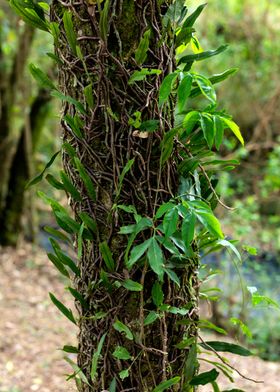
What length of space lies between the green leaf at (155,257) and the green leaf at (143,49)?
428 millimetres

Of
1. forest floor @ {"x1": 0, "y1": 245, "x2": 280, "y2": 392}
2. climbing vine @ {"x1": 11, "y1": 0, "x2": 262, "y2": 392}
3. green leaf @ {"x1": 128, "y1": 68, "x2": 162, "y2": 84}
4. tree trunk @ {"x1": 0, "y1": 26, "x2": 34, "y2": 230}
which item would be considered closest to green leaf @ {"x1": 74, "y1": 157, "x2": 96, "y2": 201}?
climbing vine @ {"x1": 11, "y1": 0, "x2": 262, "y2": 392}

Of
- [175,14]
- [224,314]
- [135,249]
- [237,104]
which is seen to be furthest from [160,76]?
[237,104]

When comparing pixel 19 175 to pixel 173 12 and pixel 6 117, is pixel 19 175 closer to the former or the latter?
pixel 6 117

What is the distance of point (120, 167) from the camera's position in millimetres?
1436

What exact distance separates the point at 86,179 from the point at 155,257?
268 millimetres

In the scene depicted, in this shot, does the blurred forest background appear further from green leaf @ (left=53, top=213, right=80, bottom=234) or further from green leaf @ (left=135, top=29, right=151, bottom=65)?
green leaf @ (left=135, top=29, right=151, bottom=65)

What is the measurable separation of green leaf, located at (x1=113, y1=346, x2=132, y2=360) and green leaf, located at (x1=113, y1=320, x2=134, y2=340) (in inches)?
1.5

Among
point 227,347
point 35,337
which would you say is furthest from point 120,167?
point 35,337

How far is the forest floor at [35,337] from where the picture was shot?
148 inches

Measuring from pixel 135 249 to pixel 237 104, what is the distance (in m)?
10.0

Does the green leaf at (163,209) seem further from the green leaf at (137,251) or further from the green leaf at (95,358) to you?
the green leaf at (95,358)

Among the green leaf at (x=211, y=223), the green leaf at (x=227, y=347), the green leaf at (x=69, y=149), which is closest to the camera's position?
the green leaf at (x=211, y=223)

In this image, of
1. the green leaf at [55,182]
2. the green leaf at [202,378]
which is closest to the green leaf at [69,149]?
the green leaf at [55,182]

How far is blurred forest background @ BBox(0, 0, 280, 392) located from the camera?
643 cm
